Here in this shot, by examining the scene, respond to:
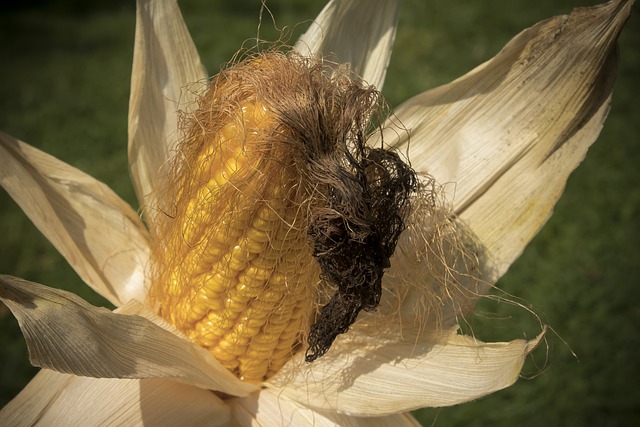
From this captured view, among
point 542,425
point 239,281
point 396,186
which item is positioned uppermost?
point 396,186

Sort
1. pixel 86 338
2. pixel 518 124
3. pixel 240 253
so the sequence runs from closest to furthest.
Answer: pixel 86 338
pixel 240 253
pixel 518 124

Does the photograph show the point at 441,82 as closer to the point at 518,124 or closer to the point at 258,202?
the point at 518,124

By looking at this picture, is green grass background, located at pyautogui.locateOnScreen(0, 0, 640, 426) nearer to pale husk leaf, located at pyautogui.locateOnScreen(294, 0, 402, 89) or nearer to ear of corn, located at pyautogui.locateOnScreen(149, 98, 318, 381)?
ear of corn, located at pyautogui.locateOnScreen(149, 98, 318, 381)

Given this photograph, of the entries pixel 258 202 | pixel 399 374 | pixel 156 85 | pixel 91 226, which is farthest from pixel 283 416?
pixel 156 85

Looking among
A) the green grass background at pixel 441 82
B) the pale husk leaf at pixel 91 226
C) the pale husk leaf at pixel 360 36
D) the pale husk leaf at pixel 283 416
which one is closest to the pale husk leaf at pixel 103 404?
the pale husk leaf at pixel 283 416

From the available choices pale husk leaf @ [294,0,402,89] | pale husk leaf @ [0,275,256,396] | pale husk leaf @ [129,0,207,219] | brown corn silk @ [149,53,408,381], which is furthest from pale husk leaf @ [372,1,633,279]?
pale husk leaf @ [0,275,256,396]

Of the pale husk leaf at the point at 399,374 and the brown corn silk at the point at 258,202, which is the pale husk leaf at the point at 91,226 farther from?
the pale husk leaf at the point at 399,374

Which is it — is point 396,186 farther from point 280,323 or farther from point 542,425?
point 542,425

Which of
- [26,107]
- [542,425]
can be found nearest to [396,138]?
[542,425]
